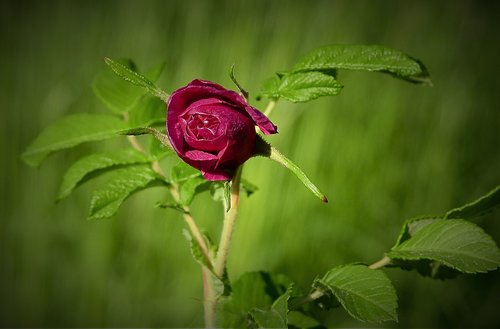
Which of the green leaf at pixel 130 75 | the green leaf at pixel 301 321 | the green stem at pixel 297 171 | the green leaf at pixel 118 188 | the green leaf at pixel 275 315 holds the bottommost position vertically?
the green leaf at pixel 301 321

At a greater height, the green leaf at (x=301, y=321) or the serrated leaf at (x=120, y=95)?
the serrated leaf at (x=120, y=95)

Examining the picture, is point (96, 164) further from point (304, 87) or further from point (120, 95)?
point (304, 87)

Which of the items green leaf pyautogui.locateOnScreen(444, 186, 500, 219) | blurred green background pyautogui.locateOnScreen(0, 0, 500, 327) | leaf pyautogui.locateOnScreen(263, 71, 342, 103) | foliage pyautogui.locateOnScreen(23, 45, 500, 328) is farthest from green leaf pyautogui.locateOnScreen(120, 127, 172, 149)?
blurred green background pyautogui.locateOnScreen(0, 0, 500, 327)

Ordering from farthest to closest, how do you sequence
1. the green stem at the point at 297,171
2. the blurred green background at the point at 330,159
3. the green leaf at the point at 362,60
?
the blurred green background at the point at 330,159, the green leaf at the point at 362,60, the green stem at the point at 297,171

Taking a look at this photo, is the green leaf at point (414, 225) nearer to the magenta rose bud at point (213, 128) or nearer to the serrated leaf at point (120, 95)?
the magenta rose bud at point (213, 128)

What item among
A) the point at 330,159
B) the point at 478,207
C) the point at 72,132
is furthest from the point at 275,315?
the point at 330,159

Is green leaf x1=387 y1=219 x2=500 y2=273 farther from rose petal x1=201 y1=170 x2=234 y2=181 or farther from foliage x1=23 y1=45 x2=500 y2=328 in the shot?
rose petal x1=201 y1=170 x2=234 y2=181

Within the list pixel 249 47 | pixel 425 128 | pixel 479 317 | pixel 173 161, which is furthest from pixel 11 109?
pixel 479 317

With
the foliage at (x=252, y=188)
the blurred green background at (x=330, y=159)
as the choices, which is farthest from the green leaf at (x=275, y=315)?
the blurred green background at (x=330, y=159)
